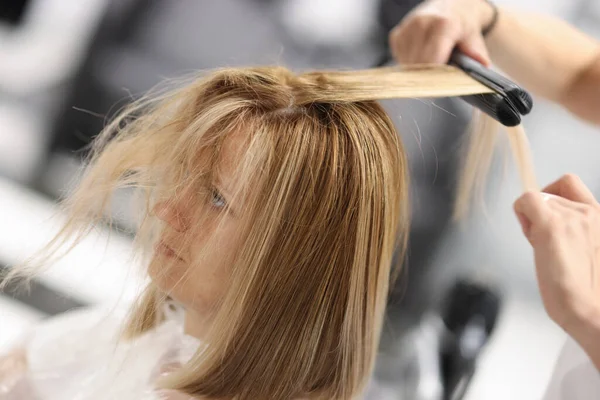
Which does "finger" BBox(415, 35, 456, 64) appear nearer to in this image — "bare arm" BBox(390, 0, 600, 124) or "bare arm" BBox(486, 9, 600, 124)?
"bare arm" BBox(390, 0, 600, 124)

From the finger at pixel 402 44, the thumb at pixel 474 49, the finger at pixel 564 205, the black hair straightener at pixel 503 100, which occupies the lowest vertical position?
the finger at pixel 564 205

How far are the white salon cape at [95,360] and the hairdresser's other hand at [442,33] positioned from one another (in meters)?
0.39

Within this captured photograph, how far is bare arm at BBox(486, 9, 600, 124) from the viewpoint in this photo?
0.70 meters

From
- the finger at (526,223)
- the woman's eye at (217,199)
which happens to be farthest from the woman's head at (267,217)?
the finger at (526,223)

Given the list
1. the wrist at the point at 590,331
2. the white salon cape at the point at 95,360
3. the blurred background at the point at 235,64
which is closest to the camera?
the wrist at the point at 590,331

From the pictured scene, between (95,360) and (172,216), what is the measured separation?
27 centimetres

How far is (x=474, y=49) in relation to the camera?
2.26 feet

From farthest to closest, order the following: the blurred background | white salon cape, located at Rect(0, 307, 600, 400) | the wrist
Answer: the blurred background
white salon cape, located at Rect(0, 307, 600, 400)
the wrist

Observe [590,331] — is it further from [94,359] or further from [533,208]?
[94,359]

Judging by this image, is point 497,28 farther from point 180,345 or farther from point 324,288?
point 180,345

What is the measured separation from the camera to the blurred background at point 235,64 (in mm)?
877

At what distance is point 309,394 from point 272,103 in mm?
284

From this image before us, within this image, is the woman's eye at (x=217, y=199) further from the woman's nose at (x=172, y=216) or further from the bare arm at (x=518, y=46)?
the bare arm at (x=518, y=46)

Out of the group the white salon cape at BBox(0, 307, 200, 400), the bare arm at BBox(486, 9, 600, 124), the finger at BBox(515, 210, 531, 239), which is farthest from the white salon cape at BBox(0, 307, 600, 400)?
the bare arm at BBox(486, 9, 600, 124)
